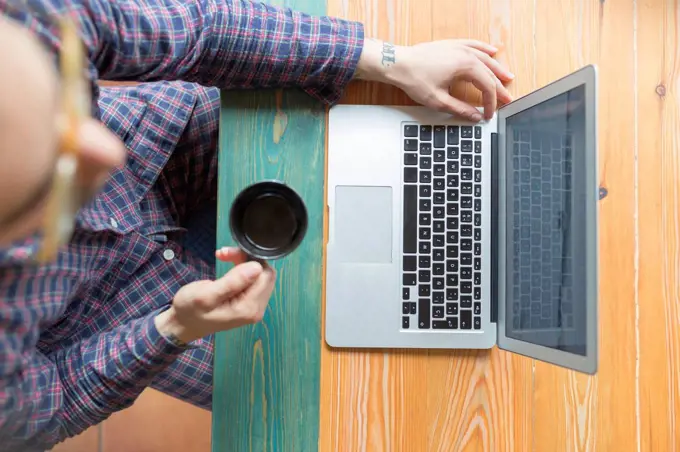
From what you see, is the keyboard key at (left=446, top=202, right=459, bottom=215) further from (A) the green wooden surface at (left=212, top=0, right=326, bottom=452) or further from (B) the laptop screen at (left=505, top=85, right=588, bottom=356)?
(A) the green wooden surface at (left=212, top=0, right=326, bottom=452)

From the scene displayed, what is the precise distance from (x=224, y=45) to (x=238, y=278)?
1.26 ft

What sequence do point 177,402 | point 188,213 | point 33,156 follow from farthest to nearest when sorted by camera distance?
point 177,402 < point 188,213 < point 33,156

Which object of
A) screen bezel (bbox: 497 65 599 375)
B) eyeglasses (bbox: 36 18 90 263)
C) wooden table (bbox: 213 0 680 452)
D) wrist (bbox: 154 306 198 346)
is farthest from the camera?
wooden table (bbox: 213 0 680 452)

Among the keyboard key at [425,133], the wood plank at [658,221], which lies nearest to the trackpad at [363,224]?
the keyboard key at [425,133]

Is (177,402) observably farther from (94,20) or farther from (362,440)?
(94,20)

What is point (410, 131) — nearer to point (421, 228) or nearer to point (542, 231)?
point (421, 228)

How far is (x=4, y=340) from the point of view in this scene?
0.67 m

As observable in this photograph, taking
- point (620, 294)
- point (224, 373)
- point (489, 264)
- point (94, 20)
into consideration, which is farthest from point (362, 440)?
point (94, 20)

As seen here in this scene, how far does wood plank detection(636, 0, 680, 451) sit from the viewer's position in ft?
2.88

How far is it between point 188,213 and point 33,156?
0.70 metres

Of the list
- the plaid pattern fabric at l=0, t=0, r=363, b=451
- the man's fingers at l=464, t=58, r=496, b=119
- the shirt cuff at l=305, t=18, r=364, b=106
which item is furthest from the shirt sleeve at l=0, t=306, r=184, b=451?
the man's fingers at l=464, t=58, r=496, b=119

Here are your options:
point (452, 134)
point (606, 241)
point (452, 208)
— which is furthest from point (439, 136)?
point (606, 241)

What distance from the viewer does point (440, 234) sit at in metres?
0.86

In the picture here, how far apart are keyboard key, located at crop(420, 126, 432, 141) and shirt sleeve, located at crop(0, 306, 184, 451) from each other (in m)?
0.52
